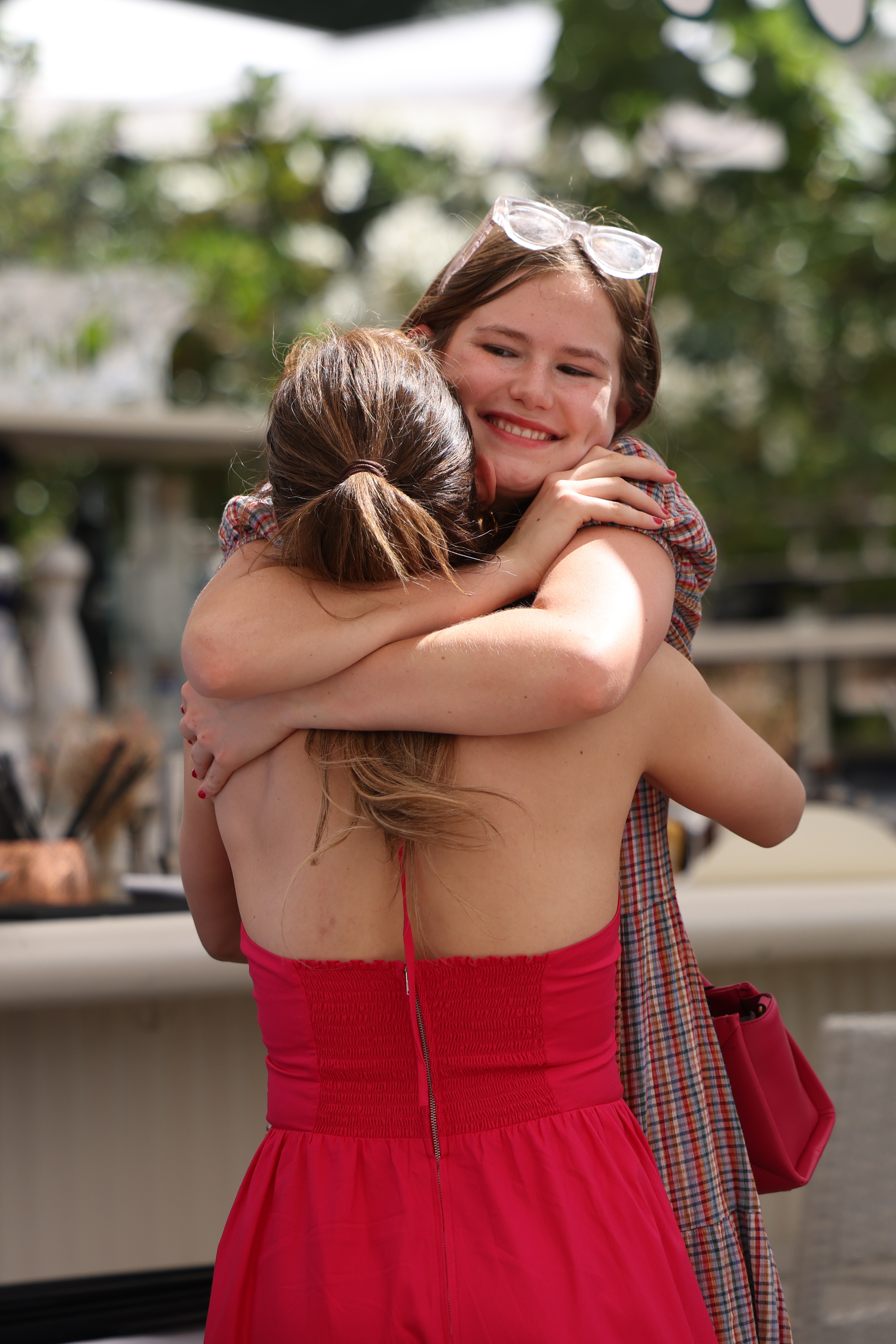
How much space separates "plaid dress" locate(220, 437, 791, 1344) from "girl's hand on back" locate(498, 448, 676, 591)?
0.08 ft

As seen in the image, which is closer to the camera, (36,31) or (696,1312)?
(696,1312)

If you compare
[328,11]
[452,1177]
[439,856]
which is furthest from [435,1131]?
[328,11]

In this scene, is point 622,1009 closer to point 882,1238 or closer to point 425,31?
point 882,1238

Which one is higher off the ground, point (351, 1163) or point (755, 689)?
point (351, 1163)

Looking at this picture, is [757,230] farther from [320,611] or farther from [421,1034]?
[421,1034]

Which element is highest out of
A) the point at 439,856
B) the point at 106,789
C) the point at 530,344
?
the point at 530,344

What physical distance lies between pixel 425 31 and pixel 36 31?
1.37m

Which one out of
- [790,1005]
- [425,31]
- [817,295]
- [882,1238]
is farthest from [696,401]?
[882,1238]

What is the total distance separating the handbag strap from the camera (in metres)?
0.82

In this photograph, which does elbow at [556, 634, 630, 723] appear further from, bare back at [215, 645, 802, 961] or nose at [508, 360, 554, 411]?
nose at [508, 360, 554, 411]

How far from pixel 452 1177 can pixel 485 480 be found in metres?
0.52

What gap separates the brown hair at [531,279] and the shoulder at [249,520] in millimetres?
204

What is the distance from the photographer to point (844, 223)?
5.01m

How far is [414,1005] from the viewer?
2.70ft
